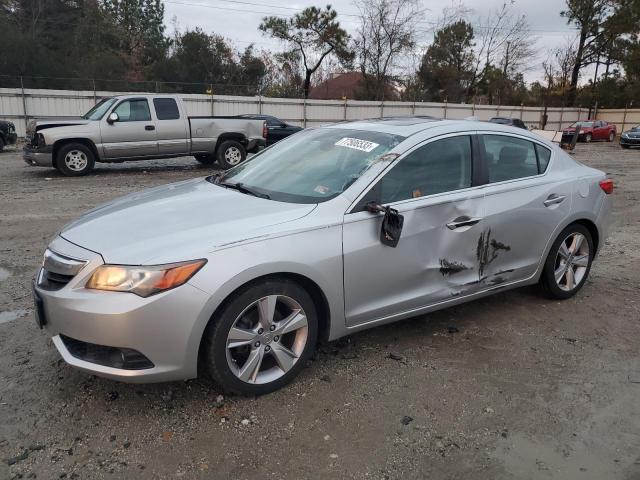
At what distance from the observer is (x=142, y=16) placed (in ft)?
155

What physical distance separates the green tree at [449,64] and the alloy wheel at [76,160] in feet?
123

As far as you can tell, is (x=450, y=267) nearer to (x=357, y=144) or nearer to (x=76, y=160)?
(x=357, y=144)

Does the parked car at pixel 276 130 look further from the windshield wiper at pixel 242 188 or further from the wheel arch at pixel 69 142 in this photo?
the windshield wiper at pixel 242 188

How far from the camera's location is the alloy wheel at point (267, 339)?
2.94 m

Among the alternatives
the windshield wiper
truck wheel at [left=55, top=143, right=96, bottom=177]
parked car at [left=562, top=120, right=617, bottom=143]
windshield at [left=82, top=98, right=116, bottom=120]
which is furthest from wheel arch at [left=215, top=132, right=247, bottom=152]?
parked car at [left=562, top=120, right=617, bottom=143]

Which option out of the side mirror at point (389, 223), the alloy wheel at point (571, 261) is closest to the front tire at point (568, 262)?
the alloy wheel at point (571, 261)

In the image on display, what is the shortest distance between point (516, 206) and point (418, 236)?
1.04 metres

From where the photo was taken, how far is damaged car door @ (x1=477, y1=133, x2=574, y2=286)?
3914 mm

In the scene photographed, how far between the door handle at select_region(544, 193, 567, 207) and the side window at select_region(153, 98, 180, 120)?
1026 cm

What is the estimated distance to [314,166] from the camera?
12.3ft

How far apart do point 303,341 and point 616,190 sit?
11052 mm

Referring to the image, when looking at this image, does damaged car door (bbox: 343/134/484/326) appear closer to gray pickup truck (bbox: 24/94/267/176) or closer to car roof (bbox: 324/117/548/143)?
car roof (bbox: 324/117/548/143)

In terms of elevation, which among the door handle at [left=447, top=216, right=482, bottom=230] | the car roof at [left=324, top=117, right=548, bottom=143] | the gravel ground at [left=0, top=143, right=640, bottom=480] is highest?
the car roof at [left=324, top=117, right=548, bottom=143]

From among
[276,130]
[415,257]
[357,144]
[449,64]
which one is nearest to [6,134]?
[276,130]
